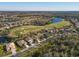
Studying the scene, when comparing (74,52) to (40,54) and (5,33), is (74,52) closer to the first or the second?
(40,54)

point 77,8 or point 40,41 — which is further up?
point 77,8

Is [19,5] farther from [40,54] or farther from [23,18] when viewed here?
[40,54]

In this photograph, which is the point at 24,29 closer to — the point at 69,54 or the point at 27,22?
the point at 27,22

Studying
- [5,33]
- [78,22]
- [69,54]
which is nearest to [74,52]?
[69,54]

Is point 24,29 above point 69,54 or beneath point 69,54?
above

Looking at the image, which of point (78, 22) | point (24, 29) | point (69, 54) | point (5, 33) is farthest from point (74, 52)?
point (5, 33)

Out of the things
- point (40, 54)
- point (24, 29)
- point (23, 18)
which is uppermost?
point (23, 18)

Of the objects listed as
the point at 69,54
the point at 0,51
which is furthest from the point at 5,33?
the point at 69,54

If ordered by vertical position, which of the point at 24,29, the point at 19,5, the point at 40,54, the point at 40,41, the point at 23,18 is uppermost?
the point at 19,5
